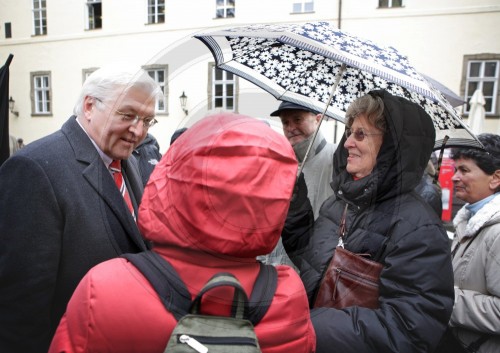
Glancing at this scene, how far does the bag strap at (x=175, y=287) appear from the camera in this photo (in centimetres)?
70

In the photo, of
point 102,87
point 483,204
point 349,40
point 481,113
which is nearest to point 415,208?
point 349,40

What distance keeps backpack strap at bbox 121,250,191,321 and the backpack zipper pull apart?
39 millimetres

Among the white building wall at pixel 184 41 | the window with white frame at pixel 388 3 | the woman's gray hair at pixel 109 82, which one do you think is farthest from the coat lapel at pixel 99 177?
the window with white frame at pixel 388 3

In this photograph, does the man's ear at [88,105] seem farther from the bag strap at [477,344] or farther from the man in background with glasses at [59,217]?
the bag strap at [477,344]

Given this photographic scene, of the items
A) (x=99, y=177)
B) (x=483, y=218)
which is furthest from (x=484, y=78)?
(x=99, y=177)

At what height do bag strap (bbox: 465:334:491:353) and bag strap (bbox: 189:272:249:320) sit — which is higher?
bag strap (bbox: 189:272:249:320)

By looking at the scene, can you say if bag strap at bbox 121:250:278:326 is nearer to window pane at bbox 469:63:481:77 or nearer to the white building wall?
the white building wall

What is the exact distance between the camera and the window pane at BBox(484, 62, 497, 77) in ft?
33.7

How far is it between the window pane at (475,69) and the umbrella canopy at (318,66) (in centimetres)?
1051

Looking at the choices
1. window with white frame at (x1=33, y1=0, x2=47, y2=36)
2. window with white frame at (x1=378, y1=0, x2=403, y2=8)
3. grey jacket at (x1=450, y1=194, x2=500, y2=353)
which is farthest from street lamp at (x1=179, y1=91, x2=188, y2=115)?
window with white frame at (x1=33, y1=0, x2=47, y2=36)

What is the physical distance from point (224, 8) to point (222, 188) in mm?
1312

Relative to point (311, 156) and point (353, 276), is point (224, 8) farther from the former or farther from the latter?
point (353, 276)

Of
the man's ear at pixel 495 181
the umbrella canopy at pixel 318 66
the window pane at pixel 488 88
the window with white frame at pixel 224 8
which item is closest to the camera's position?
the umbrella canopy at pixel 318 66

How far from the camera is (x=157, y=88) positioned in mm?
878
